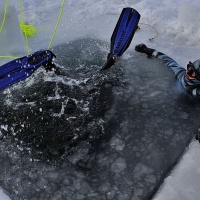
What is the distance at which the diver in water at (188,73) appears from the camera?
3.39 m

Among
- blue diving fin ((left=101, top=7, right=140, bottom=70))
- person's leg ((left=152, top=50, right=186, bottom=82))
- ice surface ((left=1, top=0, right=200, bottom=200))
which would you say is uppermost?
blue diving fin ((left=101, top=7, right=140, bottom=70))

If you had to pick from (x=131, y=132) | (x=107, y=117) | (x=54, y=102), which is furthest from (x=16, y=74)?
(x=131, y=132)

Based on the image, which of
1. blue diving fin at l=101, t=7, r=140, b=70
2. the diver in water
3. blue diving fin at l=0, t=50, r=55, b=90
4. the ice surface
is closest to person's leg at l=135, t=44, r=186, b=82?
the diver in water

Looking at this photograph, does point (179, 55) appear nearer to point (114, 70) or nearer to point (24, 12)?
point (114, 70)

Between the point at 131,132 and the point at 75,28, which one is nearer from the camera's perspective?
the point at 131,132

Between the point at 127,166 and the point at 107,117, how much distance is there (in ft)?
2.37

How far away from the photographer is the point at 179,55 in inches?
170

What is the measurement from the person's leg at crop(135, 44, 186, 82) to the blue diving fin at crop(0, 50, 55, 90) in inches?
51.3

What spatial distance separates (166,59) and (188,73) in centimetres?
67

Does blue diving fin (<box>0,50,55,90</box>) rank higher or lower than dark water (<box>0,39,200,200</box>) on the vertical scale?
higher

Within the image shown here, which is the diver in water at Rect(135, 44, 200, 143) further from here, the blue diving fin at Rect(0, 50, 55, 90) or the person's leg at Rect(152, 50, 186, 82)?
the blue diving fin at Rect(0, 50, 55, 90)

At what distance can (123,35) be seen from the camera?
Result: 165 inches

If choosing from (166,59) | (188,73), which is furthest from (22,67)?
(188,73)

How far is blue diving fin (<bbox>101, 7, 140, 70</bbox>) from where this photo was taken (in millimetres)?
4052
